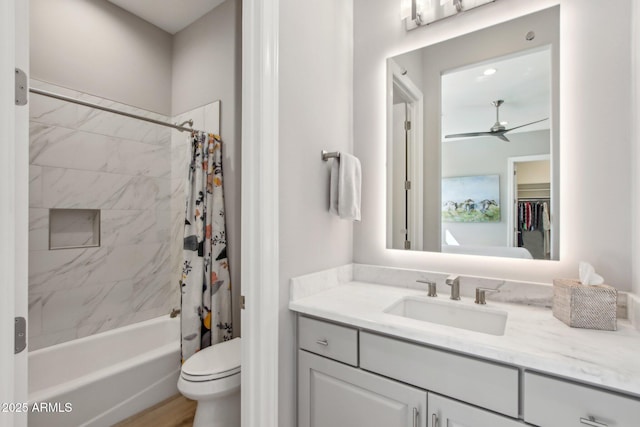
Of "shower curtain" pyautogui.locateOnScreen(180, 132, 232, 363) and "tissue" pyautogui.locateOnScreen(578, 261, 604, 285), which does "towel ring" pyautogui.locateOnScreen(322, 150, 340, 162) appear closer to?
"shower curtain" pyautogui.locateOnScreen(180, 132, 232, 363)

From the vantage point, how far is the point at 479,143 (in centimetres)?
152

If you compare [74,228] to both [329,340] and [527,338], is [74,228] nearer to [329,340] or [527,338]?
[329,340]

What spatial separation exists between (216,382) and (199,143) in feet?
4.96

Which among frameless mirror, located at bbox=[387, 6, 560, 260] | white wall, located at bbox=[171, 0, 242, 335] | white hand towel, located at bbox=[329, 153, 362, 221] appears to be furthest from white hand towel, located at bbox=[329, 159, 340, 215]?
white wall, located at bbox=[171, 0, 242, 335]

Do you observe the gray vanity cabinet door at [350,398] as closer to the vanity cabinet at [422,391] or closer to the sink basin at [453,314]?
the vanity cabinet at [422,391]

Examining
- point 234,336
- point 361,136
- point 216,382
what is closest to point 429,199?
point 361,136

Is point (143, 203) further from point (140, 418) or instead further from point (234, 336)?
point (140, 418)

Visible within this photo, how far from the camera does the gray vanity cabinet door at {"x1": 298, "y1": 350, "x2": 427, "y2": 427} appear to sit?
1.04 metres

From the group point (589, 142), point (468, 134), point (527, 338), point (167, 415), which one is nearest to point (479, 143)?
point (468, 134)

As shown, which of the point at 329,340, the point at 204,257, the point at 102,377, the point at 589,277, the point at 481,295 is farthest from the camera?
the point at 204,257

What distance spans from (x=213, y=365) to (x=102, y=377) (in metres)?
0.76

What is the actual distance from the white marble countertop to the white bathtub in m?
1.34

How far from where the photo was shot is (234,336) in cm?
215

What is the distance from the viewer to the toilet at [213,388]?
1447 millimetres
